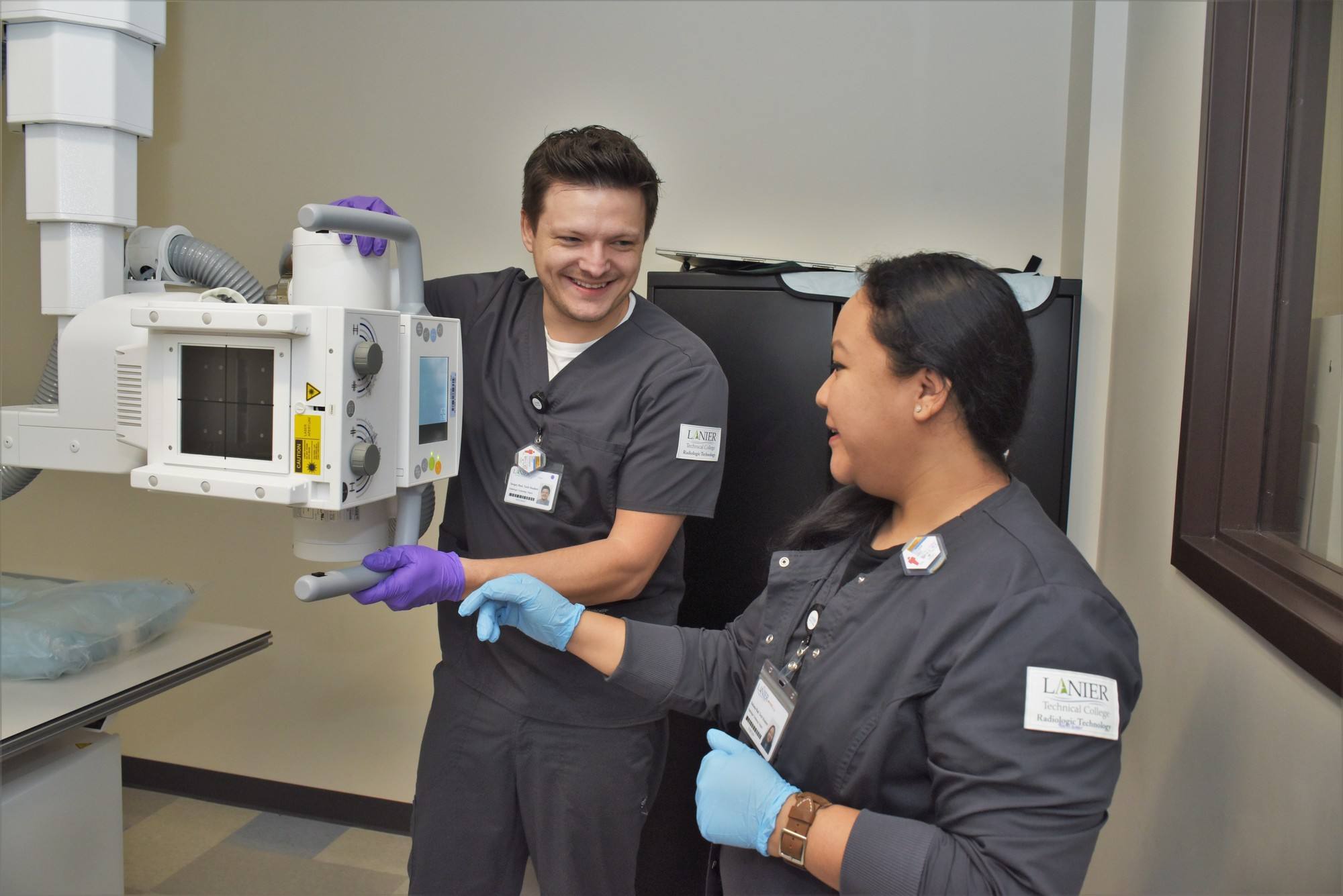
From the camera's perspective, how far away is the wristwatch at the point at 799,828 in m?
0.98

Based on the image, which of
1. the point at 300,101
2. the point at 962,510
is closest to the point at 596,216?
the point at 962,510

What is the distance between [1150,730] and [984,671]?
3.12ft

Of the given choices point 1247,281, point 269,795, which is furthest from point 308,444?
point 269,795

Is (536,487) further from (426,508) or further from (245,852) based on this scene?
(245,852)

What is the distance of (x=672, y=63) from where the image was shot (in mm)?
2543

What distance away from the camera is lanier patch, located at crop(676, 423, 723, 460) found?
1568mm

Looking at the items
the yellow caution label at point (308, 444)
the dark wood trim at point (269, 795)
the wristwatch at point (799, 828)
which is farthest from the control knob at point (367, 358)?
the dark wood trim at point (269, 795)

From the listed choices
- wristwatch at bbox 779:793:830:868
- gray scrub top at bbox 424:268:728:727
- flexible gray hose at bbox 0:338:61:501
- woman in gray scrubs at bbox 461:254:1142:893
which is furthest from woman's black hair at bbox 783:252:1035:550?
flexible gray hose at bbox 0:338:61:501

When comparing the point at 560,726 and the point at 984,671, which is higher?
the point at 984,671

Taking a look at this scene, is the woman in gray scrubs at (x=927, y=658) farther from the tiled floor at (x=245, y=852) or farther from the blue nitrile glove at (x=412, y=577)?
the tiled floor at (x=245, y=852)

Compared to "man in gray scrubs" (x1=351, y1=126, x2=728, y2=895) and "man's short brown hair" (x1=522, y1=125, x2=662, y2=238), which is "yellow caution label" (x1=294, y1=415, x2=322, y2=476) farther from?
"man's short brown hair" (x1=522, y1=125, x2=662, y2=238)

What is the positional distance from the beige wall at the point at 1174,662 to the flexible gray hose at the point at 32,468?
164 centimetres

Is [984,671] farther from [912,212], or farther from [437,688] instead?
[912,212]

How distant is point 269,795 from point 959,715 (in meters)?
2.61
